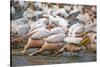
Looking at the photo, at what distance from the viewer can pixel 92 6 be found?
2.12 meters

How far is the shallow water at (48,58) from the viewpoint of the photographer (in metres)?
1.86

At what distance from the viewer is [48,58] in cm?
196

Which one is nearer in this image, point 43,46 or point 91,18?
point 43,46

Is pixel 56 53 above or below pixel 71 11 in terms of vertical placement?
below

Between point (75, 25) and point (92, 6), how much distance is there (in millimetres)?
302

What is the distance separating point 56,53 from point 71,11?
19.0 inches

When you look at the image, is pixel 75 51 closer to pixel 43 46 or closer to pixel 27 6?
pixel 43 46

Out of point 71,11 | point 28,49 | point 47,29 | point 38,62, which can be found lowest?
point 38,62

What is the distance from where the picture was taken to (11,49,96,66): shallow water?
186 cm

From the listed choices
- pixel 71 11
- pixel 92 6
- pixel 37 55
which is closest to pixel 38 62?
pixel 37 55
